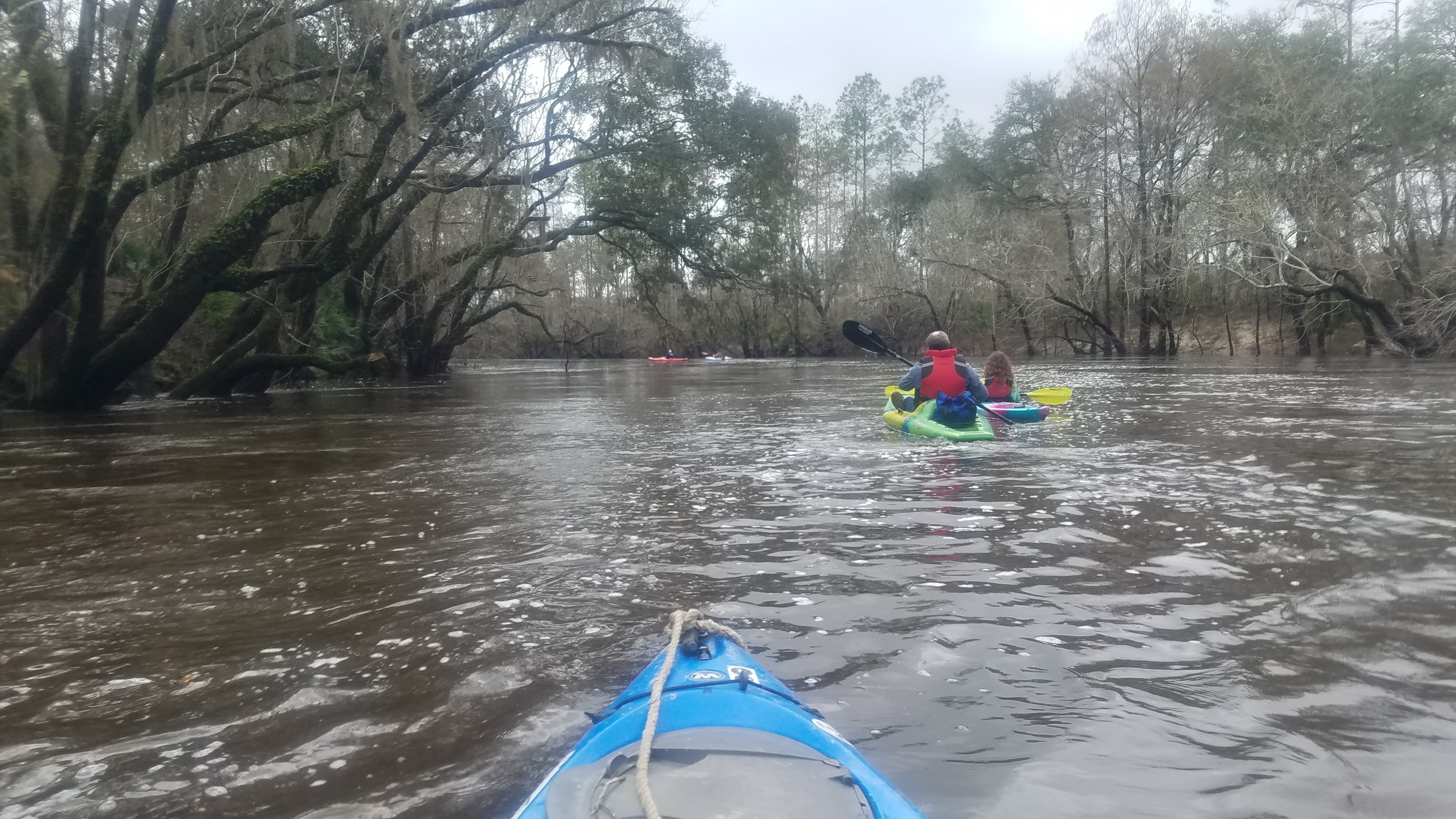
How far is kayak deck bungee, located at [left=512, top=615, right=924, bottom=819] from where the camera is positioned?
5.65 feet

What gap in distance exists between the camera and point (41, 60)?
32.0 feet

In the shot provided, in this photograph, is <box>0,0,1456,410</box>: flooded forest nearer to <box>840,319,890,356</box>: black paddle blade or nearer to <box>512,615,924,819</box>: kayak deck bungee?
<box>840,319,890,356</box>: black paddle blade

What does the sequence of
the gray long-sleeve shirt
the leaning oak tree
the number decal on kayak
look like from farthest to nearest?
the leaning oak tree < the gray long-sleeve shirt < the number decal on kayak

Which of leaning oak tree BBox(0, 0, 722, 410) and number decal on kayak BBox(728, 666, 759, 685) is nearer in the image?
number decal on kayak BBox(728, 666, 759, 685)

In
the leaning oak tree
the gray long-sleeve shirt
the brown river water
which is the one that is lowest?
the brown river water

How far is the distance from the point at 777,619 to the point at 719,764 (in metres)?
1.60

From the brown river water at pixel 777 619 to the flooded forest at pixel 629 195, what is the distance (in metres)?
4.90

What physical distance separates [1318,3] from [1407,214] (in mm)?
6480

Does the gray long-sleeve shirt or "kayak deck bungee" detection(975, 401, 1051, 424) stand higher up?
the gray long-sleeve shirt

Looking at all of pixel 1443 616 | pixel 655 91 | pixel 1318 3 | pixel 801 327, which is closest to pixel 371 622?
pixel 1443 616

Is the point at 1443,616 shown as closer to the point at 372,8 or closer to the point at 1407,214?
the point at 372,8

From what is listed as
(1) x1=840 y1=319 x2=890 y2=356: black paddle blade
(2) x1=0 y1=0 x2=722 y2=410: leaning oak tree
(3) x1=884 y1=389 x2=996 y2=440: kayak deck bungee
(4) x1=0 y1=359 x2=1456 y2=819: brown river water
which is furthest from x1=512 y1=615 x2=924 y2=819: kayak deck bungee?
(2) x1=0 y1=0 x2=722 y2=410: leaning oak tree

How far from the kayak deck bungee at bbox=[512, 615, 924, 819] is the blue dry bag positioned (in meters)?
6.45

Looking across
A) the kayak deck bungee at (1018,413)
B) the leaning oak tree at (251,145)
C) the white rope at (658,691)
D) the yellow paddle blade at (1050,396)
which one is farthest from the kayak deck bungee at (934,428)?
the leaning oak tree at (251,145)
